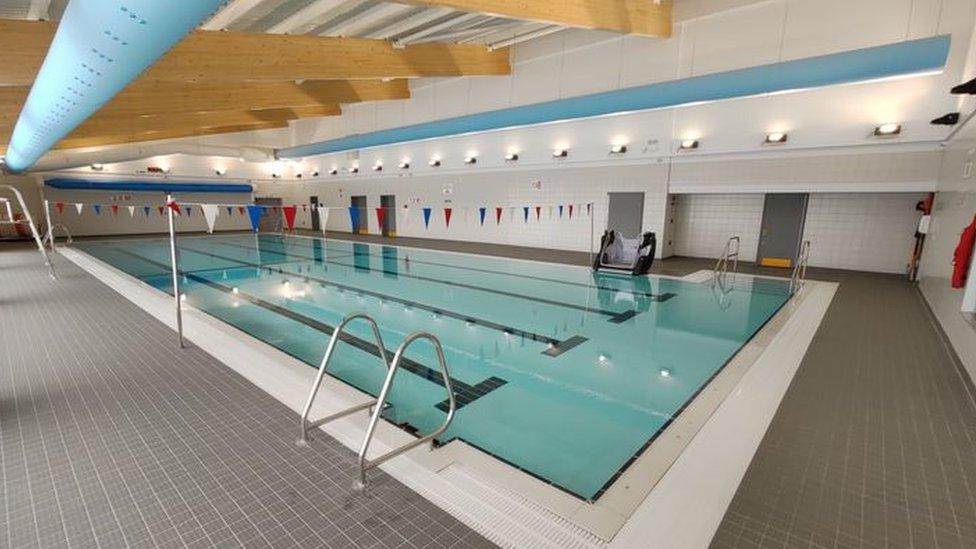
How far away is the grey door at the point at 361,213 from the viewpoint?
15906 millimetres

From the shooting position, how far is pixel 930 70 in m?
5.39

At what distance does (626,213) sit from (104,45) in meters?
9.10

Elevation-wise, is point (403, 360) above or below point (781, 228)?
below

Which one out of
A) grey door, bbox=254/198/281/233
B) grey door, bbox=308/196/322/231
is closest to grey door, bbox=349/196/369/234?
grey door, bbox=308/196/322/231

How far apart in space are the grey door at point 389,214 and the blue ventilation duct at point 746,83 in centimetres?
560

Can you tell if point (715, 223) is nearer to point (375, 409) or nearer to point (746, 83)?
point (746, 83)

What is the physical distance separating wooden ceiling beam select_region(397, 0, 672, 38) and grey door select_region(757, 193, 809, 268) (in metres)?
3.92

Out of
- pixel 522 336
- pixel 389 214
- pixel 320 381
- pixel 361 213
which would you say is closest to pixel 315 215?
pixel 361 213

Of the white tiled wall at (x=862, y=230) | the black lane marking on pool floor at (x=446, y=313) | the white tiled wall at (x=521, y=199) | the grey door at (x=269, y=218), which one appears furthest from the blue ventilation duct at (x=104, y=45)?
the grey door at (x=269, y=218)

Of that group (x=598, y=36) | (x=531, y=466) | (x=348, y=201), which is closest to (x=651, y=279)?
(x=598, y=36)

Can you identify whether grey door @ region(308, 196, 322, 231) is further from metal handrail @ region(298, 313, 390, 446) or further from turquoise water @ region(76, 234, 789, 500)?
metal handrail @ region(298, 313, 390, 446)

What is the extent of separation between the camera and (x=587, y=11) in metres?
5.59

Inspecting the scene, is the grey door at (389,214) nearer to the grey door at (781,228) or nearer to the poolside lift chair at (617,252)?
the poolside lift chair at (617,252)

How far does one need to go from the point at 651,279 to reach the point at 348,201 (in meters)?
12.6
